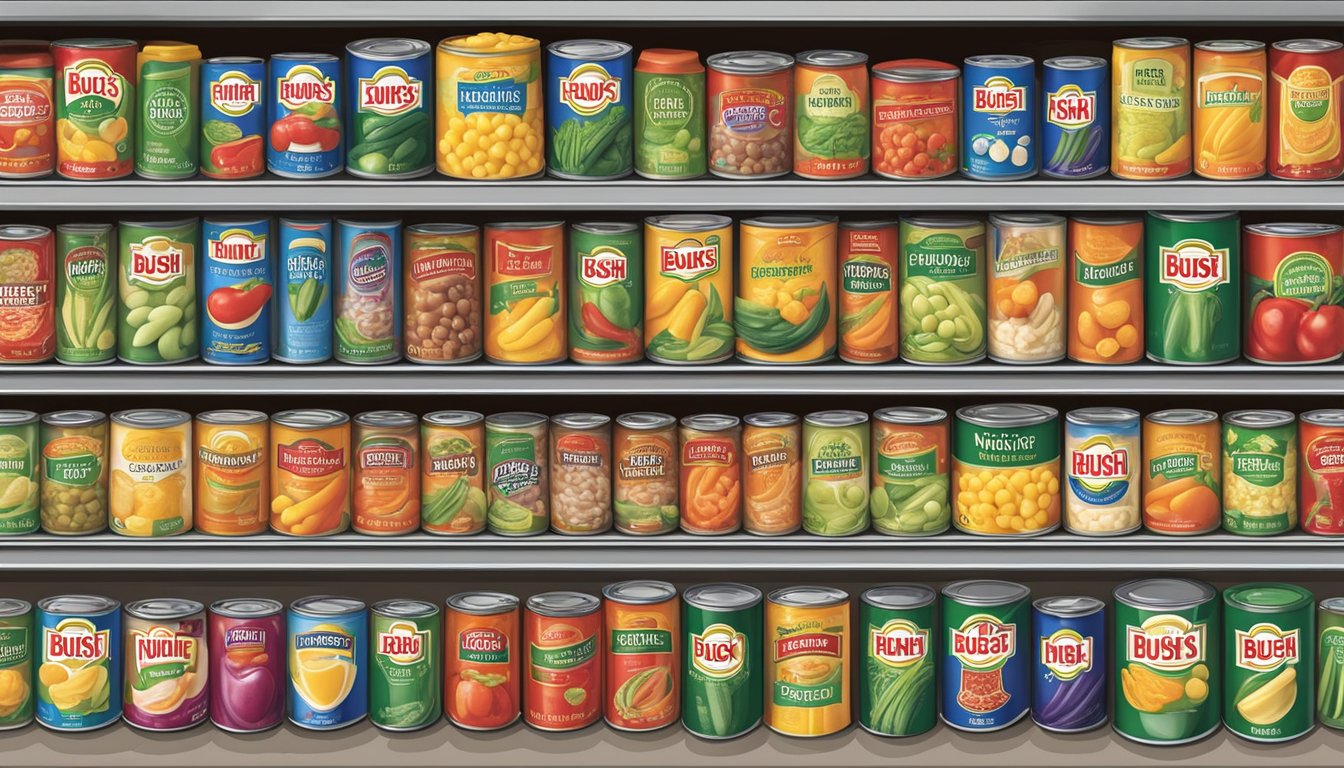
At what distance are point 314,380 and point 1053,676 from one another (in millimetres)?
1160

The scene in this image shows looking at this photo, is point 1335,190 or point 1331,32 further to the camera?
point 1331,32

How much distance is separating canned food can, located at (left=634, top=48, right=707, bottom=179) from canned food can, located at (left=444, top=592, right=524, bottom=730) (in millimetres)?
679

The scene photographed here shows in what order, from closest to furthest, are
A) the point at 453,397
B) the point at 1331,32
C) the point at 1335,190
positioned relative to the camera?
the point at 1335,190 < the point at 1331,32 < the point at 453,397

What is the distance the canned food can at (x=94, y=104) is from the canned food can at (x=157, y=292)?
0.34 ft

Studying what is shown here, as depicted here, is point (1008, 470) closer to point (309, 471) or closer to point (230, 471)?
point (309, 471)

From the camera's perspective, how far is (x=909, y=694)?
8.23 ft

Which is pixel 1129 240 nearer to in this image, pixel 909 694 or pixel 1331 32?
pixel 1331 32

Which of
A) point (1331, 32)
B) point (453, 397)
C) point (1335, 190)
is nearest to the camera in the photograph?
point (1335, 190)

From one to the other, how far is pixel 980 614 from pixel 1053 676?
0.49 ft

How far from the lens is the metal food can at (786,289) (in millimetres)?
2434

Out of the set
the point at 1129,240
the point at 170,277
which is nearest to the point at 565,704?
the point at 170,277

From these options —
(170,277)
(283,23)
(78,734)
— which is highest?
(283,23)

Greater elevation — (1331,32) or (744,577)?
(1331,32)

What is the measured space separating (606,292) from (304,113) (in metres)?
0.49
